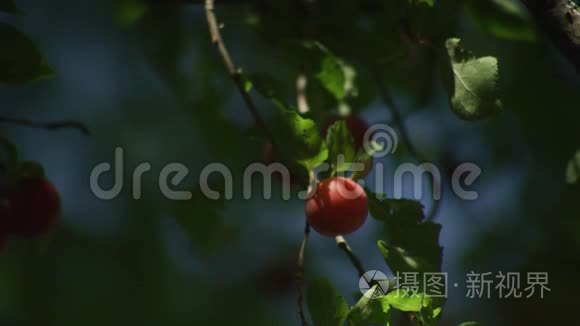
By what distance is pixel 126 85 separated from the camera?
239cm

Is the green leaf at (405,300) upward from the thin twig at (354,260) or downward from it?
downward

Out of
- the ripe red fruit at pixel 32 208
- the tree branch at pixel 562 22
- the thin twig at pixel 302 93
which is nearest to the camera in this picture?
the tree branch at pixel 562 22

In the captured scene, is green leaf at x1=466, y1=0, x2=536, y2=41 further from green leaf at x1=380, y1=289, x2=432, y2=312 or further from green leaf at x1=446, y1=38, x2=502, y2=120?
green leaf at x1=380, y1=289, x2=432, y2=312

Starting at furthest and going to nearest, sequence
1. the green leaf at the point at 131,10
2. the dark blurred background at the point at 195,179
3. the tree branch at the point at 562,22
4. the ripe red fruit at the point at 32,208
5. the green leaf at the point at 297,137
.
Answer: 1. the dark blurred background at the point at 195,179
2. the green leaf at the point at 131,10
3. the ripe red fruit at the point at 32,208
4. the green leaf at the point at 297,137
5. the tree branch at the point at 562,22

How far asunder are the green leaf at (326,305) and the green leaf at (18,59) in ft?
1.19

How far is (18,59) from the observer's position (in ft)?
2.75

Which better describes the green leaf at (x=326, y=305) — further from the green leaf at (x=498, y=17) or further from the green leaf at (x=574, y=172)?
the green leaf at (x=498, y=17)

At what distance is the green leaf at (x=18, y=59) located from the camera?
2.72 ft

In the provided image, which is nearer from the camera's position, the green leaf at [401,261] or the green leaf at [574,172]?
the green leaf at [401,261]

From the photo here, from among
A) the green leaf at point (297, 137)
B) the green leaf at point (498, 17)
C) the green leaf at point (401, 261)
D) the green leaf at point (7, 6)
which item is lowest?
the green leaf at point (401, 261)

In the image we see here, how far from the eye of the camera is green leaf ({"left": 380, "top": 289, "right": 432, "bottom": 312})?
750 millimetres

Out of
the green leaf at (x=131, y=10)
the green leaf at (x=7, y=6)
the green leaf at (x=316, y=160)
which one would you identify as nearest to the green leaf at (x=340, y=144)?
the green leaf at (x=316, y=160)

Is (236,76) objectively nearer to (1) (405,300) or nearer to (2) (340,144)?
(2) (340,144)

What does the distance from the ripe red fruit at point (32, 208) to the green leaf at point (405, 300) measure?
1.44ft
